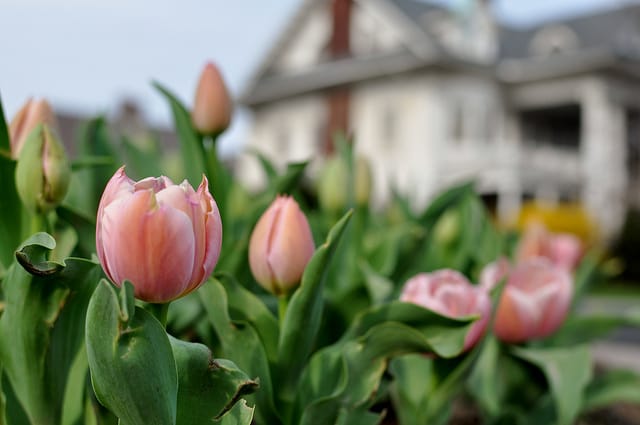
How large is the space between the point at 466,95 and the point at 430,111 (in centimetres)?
90

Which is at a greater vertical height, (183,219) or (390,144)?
(183,219)

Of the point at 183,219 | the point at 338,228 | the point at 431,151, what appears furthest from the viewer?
the point at 431,151

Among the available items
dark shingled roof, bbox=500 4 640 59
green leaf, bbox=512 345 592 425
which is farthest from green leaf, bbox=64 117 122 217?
dark shingled roof, bbox=500 4 640 59

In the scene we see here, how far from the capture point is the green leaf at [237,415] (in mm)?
644

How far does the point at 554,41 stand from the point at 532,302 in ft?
61.7

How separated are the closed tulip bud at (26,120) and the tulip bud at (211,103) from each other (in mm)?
186

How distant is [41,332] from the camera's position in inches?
30.4

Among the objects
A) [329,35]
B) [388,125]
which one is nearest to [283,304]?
[388,125]

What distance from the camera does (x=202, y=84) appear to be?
1.08 m

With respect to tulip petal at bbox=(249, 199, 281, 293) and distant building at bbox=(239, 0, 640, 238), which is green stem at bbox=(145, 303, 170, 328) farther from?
distant building at bbox=(239, 0, 640, 238)

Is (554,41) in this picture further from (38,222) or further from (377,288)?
(38,222)

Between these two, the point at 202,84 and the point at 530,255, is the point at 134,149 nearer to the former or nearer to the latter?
the point at 202,84

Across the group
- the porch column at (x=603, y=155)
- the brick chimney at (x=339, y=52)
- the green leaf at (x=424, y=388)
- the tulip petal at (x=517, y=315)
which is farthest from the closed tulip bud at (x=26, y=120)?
the brick chimney at (x=339, y=52)

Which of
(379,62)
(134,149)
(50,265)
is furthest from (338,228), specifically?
(379,62)
